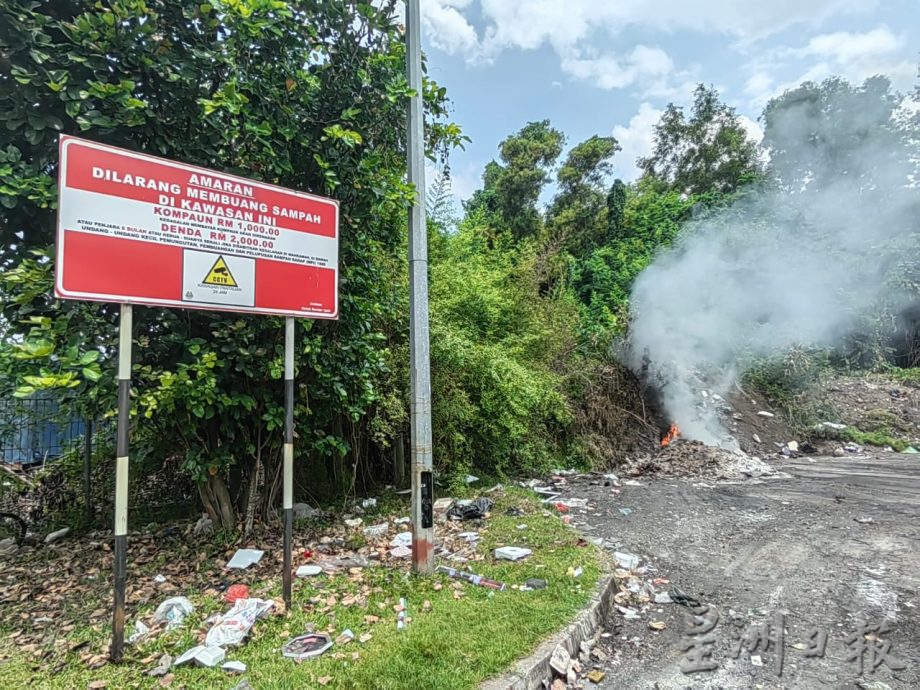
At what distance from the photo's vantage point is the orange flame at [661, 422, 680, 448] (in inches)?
375

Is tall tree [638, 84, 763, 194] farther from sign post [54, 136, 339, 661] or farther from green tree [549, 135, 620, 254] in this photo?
sign post [54, 136, 339, 661]

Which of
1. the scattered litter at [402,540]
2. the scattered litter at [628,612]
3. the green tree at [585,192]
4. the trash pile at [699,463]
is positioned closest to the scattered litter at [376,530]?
the scattered litter at [402,540]

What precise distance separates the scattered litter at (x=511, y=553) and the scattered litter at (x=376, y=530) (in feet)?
3.86

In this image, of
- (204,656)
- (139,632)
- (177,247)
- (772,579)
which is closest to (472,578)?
(204,656)

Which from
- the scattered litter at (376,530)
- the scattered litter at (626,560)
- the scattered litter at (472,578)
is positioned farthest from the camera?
the scattered litter at (376,530)

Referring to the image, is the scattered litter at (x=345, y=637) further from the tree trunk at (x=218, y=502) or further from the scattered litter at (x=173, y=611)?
the tree trunk at (x=218, y=502)

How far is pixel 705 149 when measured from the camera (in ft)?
73.1

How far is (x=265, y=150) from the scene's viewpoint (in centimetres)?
332

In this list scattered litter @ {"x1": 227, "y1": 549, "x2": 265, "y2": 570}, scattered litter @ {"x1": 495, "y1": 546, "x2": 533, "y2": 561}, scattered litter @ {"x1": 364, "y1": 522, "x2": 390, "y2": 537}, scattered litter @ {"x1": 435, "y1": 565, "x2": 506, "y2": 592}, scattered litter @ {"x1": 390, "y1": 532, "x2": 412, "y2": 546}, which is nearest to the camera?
scattered litter @ {"x1": 435, "y1": 565, "x2": 506, "y2": 592}

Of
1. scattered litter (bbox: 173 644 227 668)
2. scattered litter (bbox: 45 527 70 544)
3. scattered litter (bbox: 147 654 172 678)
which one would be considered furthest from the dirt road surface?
scattered litter (bbox: 45 527 70 544)

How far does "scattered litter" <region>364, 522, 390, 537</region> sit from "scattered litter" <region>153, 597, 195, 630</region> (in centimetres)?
169

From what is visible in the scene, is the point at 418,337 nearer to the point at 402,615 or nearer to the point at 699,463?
the point at 402,615

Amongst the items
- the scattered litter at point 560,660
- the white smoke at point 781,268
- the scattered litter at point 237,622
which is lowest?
the scattered litter at point 560,660

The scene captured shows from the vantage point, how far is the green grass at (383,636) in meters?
2.31
